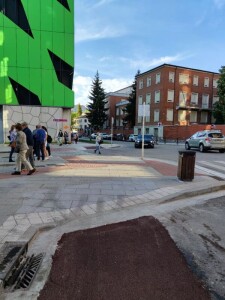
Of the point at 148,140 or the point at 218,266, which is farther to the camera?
the point at 148,140

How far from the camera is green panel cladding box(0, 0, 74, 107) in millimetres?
27984

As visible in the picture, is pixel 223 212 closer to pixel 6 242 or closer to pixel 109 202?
pixel 109 202

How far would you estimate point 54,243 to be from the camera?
14.4 ft

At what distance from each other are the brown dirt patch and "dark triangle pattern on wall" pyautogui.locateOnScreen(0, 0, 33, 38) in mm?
28214

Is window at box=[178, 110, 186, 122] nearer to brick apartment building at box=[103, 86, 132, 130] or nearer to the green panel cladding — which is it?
brick apartment building at box=[103, 86, 132, 130]

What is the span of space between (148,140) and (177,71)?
91.3 feet

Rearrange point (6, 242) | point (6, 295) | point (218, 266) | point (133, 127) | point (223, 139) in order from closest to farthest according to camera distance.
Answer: point (6, 295)
point (218, 266)
point (6, 242)
point (223, 139)
point (133, 127)

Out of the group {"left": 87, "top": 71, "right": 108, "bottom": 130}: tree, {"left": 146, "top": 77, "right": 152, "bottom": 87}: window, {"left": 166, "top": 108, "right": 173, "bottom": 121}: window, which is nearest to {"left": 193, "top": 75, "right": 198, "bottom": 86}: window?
{"left": 166, "top": 108, "right": 173, "bottom": 121}: window

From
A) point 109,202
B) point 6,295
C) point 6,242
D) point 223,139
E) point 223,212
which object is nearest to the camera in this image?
point 6,295

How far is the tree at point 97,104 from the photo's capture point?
2766 inches

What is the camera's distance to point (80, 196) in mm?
7035

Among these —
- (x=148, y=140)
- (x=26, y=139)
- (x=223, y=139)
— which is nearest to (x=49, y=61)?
(x=148, y=140)

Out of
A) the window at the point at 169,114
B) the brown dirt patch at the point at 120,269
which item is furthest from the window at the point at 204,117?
the brown dirt patch at the point at 120,269

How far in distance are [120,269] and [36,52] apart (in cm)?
2859
